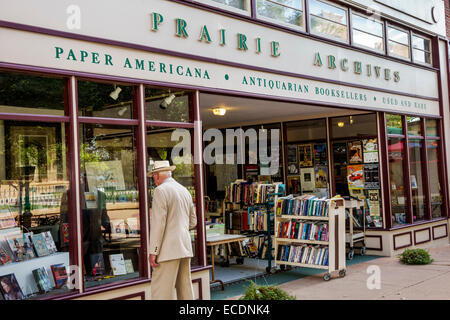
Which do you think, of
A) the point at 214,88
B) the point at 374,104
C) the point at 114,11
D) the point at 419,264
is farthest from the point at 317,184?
the point at 114,11

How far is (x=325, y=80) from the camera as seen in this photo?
32.4ft

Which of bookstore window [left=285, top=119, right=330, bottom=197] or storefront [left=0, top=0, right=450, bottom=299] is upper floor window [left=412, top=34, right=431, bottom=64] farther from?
bookstore window [left=285, top=119, right=330, bottom=197]

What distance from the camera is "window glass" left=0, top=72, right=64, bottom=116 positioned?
5.57 m

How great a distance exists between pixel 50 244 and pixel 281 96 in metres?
4.75

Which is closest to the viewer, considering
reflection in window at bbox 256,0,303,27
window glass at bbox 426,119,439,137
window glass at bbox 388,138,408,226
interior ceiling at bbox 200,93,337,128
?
reflection in window at bbox 256,0,303,27

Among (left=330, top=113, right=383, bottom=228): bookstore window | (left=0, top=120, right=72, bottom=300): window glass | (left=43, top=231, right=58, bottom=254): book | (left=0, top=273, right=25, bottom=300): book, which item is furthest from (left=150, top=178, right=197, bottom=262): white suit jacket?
(left=330, top=113, right=383, bottom=228): bookstore window

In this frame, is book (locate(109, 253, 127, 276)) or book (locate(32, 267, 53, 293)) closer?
book (locate(32, 267, 53, 293))

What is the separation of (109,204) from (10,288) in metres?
1.57

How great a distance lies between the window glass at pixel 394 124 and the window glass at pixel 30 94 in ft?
26.6

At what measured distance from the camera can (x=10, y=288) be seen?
5.56m

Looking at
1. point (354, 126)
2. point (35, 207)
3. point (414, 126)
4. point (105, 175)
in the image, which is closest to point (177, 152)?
point (105, 175)

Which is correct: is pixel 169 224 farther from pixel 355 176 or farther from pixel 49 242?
pixel 355 176

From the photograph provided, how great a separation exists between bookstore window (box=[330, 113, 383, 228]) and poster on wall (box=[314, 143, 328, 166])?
0.22 meters

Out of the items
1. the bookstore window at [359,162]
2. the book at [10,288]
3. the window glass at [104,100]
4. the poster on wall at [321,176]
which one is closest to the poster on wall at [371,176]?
the bookstore window at [359,162]
